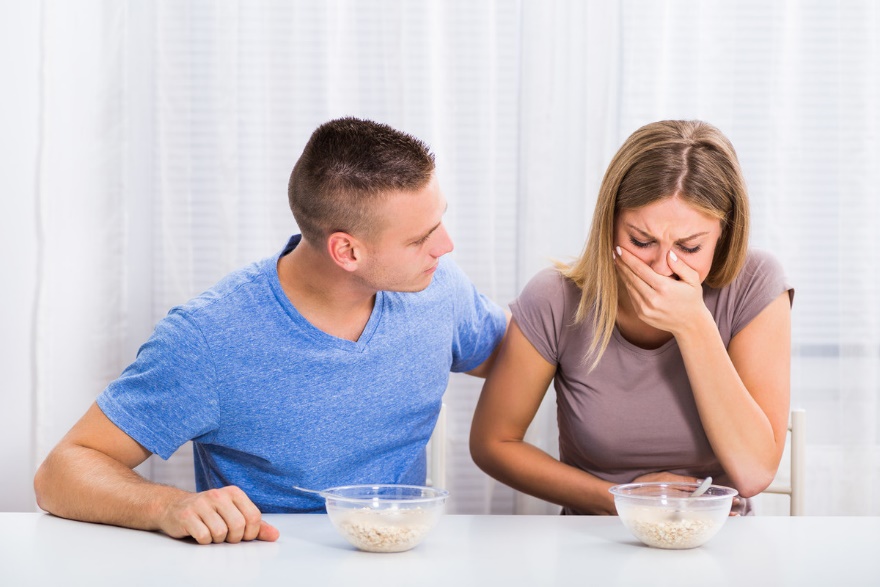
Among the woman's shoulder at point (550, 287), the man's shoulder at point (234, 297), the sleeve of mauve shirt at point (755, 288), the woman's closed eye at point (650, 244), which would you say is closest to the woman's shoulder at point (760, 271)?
the sleeve of mauve shirt at point (755, 288)

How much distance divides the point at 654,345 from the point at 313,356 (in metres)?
0.63

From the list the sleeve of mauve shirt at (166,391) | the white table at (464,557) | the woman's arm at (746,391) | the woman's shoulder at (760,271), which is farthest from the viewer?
the woman's shoulder at (760,271)

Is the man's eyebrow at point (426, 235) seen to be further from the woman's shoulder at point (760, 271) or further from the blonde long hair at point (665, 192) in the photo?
the woman's shoulder at point (760, 271)

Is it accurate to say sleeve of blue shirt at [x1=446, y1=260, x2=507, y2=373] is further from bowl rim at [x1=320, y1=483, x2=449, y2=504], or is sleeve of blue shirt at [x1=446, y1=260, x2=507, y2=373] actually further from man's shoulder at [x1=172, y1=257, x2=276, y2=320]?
bowl rim at [x1=320, y1=483, x2=449, y2=504]

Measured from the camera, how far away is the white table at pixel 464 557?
96 cm

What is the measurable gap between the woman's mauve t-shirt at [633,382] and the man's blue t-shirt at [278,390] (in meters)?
0.21

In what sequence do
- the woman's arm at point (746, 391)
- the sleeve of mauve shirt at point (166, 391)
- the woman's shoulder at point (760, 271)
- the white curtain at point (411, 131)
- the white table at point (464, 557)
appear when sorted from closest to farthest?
the white table at point (464, 557) → the sleeve of mauve shirt at point (166, 391) → the woman's arm at point (746, 391) → the woman's shoulder at point (760, 271) → the white curtain at point (411, 131)

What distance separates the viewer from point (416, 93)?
2000mm

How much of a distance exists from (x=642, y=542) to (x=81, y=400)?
4.65 feet

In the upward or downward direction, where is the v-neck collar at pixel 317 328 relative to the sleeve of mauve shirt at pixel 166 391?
upward

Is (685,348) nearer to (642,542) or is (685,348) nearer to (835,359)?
(642,542)

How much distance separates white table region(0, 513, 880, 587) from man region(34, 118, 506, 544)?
7.7 inches

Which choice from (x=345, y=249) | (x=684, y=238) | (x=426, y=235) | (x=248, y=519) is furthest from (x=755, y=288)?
(x=248, y=519)

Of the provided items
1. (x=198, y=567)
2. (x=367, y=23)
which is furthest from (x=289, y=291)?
(x=367, y=23)
